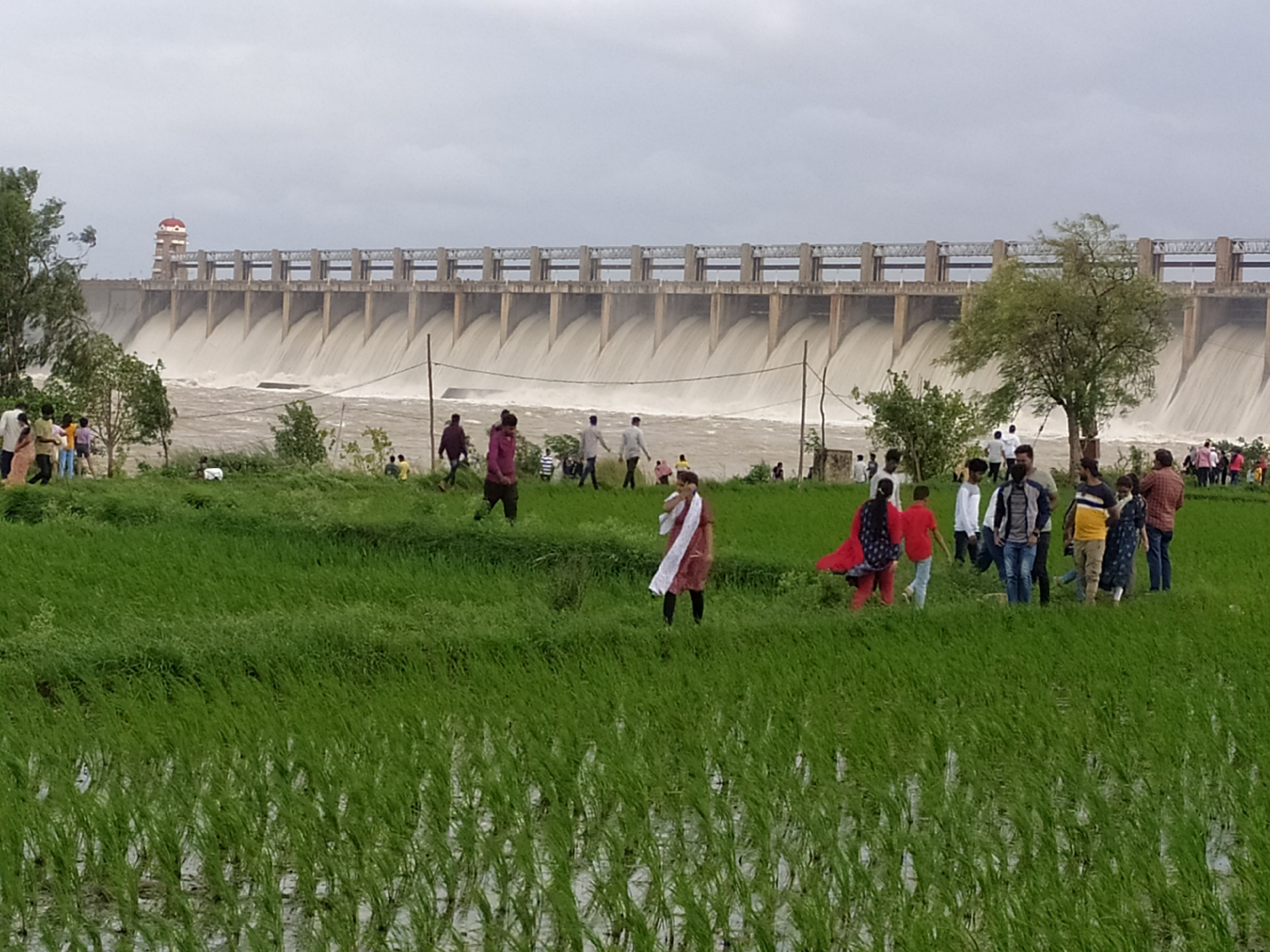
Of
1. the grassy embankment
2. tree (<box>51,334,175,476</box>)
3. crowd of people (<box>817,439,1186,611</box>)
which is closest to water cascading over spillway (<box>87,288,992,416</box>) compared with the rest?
tree (<box>51,334,175,476</box>)

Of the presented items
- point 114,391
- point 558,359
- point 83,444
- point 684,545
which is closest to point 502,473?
point 684,545

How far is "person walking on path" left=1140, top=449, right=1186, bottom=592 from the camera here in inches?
525

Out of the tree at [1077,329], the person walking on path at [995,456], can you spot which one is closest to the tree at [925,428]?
the person walking on path at [995,456]

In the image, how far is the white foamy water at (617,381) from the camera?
4850 cm

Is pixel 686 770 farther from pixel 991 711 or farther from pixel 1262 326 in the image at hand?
pixel 1262 326

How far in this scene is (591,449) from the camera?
22.8 metres

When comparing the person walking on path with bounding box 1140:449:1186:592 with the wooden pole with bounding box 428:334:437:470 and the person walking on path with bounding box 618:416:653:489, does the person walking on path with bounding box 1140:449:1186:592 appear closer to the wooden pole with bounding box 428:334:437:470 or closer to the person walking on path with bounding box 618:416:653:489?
the person walking on path with bounding box 618:416:653:489

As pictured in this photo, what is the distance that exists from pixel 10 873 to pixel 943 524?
15.1 metres

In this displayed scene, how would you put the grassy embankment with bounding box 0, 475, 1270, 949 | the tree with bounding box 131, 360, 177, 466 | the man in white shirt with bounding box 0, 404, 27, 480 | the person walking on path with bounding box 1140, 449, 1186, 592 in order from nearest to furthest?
the grassy embankment with bounding box 0, 475, 1270, 949, the person walking on path with bounding box 1140, 449, 1186, 592, the man in white shirt with bounding box 0, 404, 27, 480, the tree with bounding box 131, 360, 177, 466

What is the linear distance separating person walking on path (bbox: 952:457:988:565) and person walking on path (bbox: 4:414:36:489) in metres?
10.7

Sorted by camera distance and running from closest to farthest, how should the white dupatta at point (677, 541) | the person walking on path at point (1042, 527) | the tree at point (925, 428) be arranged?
the white dupatta at point (677, 541)
the person walking on path at point (1042, 527)
the tree at point (925, 428)

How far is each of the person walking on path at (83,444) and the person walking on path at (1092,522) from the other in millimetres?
15964

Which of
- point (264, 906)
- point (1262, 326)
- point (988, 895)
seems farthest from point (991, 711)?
point (1262, 326)

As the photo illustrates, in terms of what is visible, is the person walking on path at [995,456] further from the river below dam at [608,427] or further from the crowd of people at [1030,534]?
the crowd of people at [1030,534]
